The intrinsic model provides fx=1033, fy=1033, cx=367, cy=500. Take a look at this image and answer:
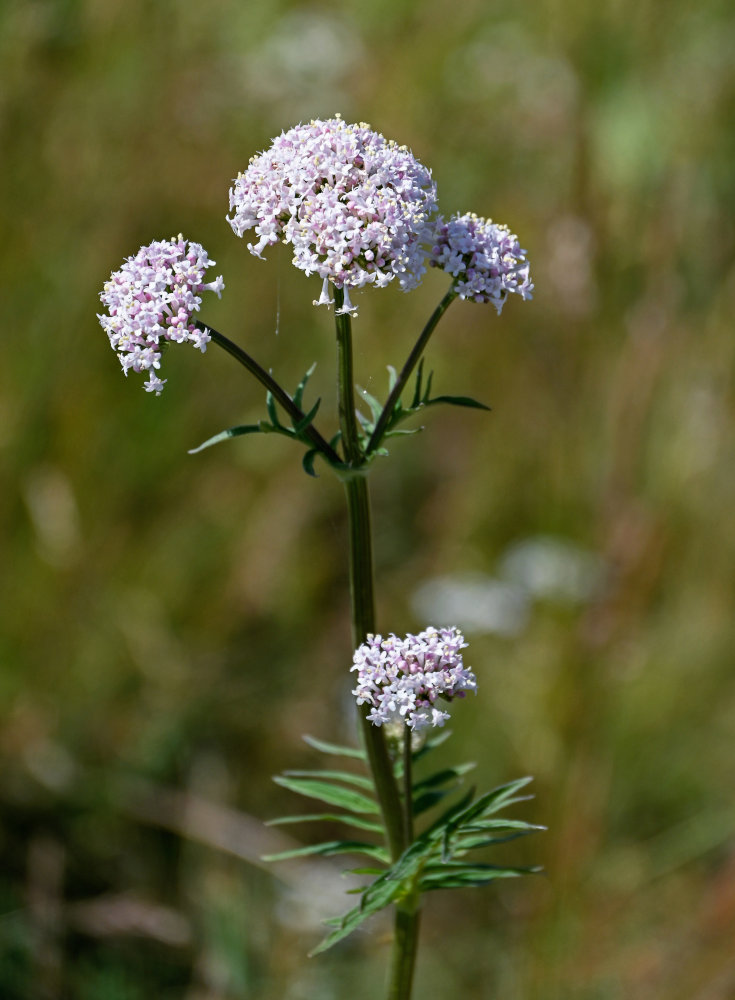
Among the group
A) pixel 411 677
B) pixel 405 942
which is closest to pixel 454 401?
pixel 411 677

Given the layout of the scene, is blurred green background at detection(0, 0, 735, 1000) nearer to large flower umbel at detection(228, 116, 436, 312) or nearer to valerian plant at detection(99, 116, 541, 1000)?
valerian plant at detection(99, 116, 541, 1000)

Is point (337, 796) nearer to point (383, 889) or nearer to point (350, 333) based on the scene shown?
point (383, 889)

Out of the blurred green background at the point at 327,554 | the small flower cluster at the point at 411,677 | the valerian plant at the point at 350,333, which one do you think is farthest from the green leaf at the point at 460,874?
the blurred green background at the point at 327,554

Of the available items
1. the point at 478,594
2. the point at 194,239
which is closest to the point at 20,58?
the point at 194,239

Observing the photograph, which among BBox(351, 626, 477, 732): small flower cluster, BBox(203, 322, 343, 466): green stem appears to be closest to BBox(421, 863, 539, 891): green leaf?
BBox(351, 626, 477, 732): small flower cluster

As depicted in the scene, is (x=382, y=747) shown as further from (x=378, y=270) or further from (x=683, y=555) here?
(x=683, y=555)

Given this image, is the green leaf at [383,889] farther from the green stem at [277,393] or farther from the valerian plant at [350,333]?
the green stem at [277,393]
